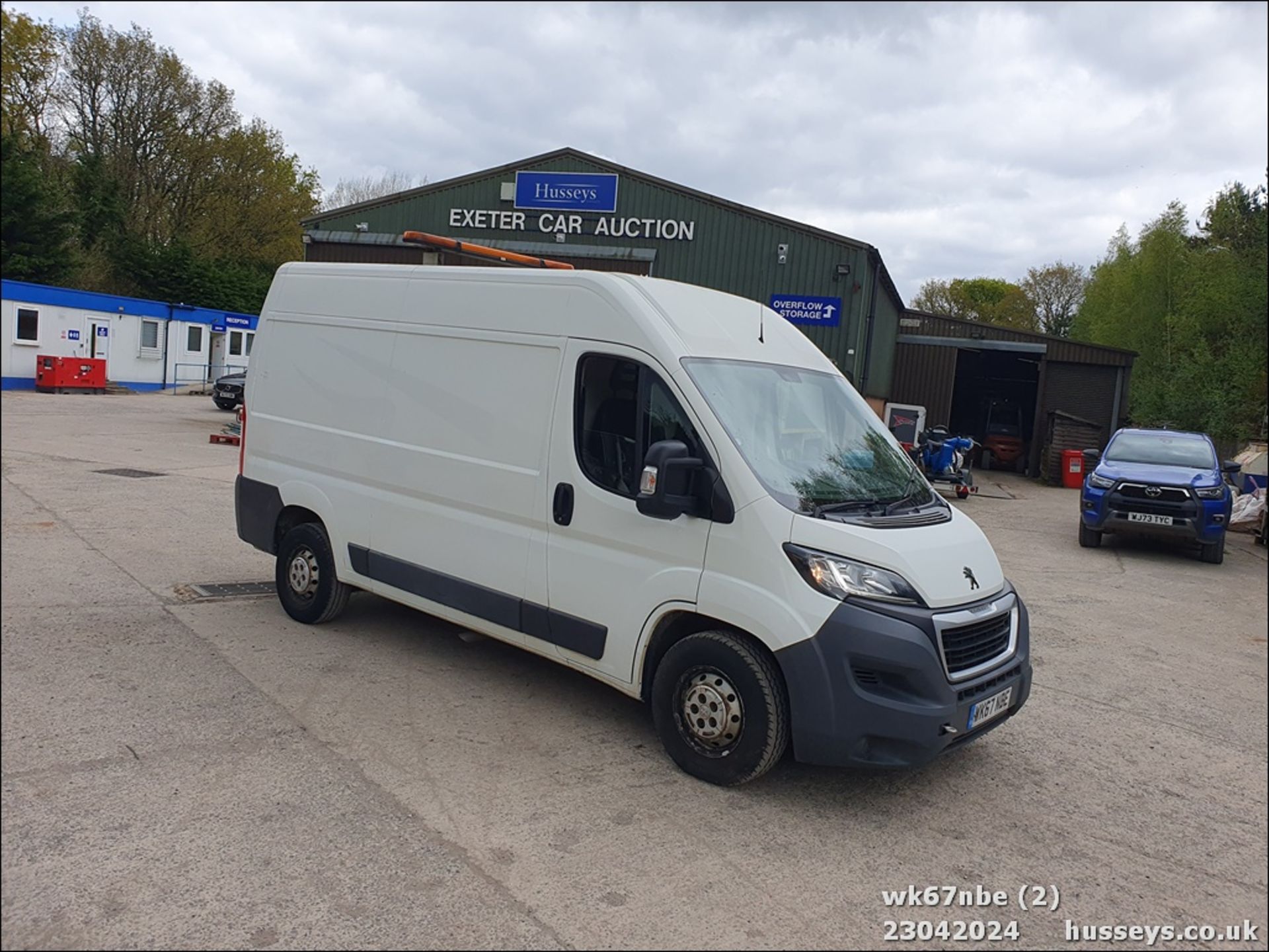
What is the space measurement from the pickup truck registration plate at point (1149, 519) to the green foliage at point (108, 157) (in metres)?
11.8

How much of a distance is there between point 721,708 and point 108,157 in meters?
3.24

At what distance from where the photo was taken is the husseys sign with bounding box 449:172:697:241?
23.0 m

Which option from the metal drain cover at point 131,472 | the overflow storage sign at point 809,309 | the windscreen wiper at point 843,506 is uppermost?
the overflow storage sign at point 809,309

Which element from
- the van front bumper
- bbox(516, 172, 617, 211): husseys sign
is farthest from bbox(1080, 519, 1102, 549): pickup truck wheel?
bbox(516, 172, 617, 211): husseys sign

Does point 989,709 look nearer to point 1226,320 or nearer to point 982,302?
point 1226,320

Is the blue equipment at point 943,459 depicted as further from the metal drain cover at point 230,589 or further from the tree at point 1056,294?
Result: the tree at point 1056,294

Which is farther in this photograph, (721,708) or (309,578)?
(309,578)

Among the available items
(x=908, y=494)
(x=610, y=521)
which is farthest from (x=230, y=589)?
(x=908, y=494)

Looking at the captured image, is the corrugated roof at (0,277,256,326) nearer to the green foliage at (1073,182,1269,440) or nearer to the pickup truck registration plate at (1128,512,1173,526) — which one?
the green foliage at (1073,182,1269,440)

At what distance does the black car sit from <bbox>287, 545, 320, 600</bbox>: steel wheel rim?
21.9m

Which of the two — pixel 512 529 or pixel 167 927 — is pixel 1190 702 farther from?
pixel 167 927

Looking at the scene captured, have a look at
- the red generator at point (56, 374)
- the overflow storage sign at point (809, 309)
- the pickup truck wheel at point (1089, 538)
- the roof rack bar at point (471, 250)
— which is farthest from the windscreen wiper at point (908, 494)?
the overflow storage sign at point (809, 309)

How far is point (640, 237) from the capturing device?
23109mm

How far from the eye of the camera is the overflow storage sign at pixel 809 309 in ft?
72.4
